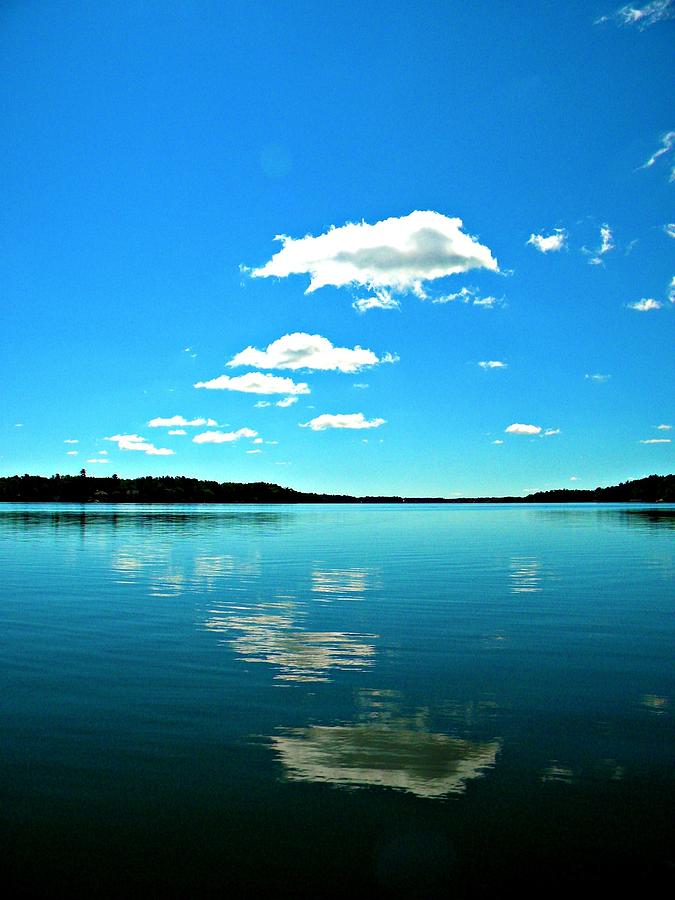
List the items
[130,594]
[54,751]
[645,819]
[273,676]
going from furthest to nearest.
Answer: [130,594], [273,676], [54,751], [645,819]

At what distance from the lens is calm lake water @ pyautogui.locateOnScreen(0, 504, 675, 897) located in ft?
31.0

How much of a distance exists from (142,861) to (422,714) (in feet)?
26.7

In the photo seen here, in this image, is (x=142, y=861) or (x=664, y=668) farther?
(x=664, y=668)

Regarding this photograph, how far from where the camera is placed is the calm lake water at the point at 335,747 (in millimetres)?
9453

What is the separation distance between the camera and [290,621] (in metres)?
27.6

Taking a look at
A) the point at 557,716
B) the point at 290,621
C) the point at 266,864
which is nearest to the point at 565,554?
the point at 290,621

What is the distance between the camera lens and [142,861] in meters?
9.48

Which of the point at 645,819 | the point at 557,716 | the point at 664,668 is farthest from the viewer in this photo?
the point at 664,668

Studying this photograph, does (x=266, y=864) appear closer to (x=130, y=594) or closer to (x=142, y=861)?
(x=142, y=861)

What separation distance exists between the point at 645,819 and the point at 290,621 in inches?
734

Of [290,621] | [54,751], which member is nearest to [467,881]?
[54,751]

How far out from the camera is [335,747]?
13500 millimetres

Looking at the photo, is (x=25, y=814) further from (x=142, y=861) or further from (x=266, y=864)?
(x=266, y=864)

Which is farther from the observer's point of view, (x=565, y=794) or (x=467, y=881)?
(x=565, y=794)
